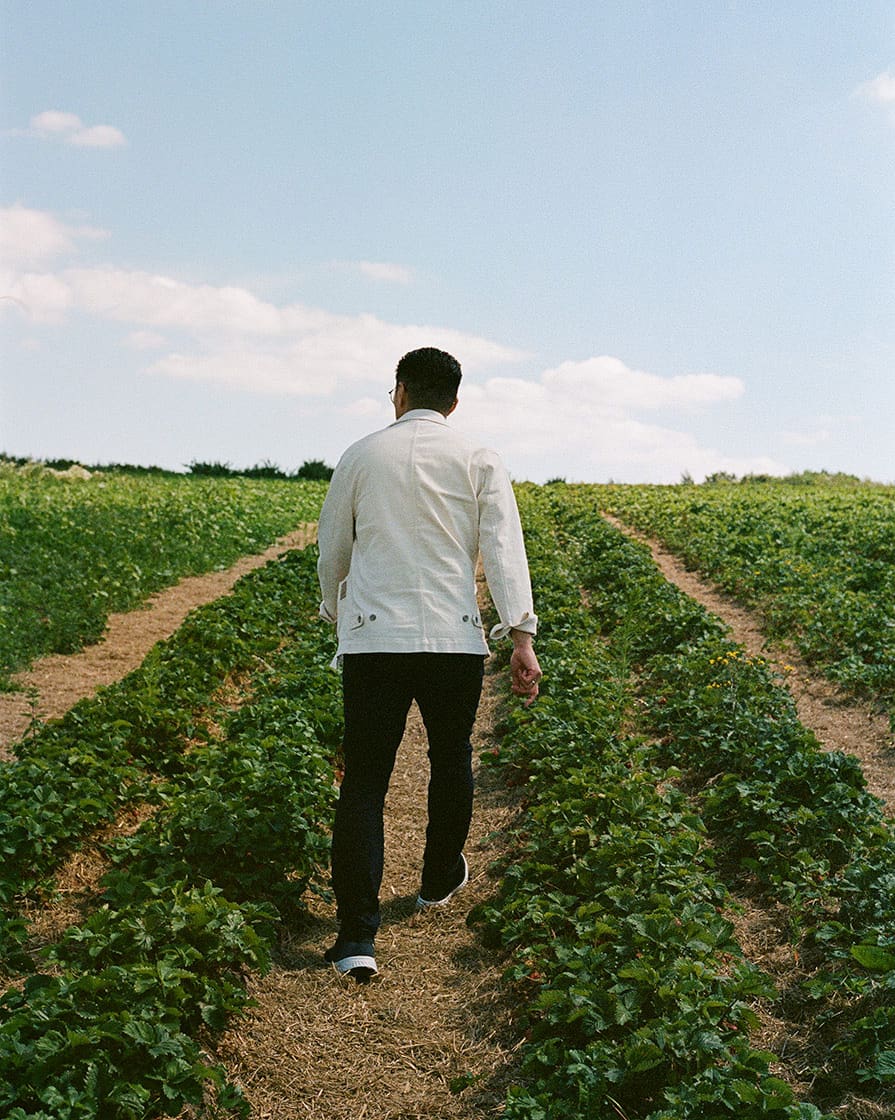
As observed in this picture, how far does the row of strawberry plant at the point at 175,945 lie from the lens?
10.6ft

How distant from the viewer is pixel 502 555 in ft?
13.9

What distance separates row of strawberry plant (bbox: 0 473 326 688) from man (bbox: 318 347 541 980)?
18.8ft

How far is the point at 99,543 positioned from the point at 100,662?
5.14 m

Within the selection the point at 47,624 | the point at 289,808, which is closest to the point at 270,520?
the point at 47,624

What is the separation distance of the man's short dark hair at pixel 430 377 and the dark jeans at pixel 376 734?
3.49ft

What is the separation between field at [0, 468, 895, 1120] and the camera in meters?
3.38

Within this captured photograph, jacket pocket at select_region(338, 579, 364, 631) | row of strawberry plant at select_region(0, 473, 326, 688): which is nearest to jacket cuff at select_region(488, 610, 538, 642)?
jacket pocket at select_region(338, 579, 364, 631)

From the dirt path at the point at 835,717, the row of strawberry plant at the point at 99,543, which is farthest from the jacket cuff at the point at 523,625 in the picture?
the row of strawberry plant at the point at 99,543

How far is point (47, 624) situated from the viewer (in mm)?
10844

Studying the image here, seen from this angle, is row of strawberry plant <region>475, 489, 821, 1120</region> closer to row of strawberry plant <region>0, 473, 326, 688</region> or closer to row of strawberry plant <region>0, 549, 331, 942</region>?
row of strawberry plant <region>0, 549, 331, 942</region>

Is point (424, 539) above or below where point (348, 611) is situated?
above

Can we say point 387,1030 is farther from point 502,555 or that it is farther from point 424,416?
point 424,416

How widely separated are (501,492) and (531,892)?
1889 millimetres

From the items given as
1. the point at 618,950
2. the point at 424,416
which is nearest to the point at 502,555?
the point at 424,416
